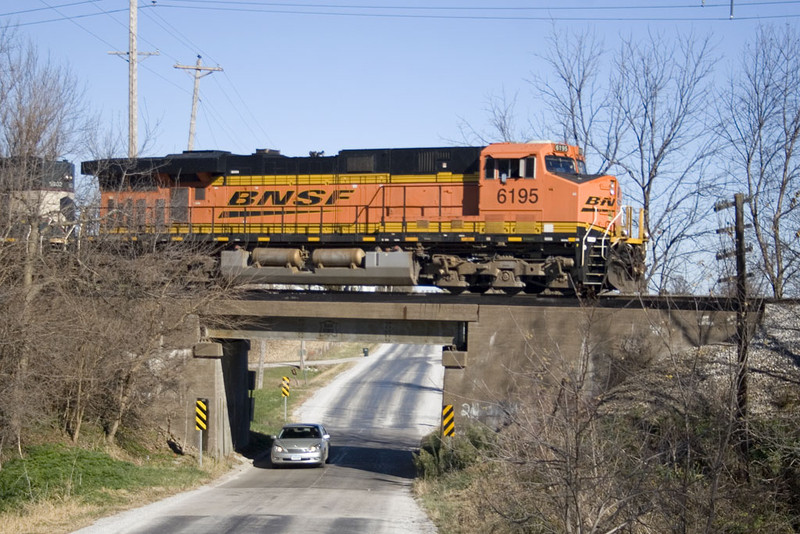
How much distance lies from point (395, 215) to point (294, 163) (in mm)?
3892

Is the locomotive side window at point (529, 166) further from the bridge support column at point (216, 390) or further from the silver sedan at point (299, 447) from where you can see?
the silver sedan at point (299, 447)

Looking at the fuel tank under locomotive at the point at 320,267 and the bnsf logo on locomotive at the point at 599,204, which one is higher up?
the bnsf logo on locomotive at the point at 599,204

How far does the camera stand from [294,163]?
2523cm

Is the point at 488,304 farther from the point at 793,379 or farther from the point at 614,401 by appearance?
the point at 793,379

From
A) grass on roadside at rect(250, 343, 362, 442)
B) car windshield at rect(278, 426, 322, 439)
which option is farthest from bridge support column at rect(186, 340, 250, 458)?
grass on roadside at rect(250, 343, 362, 442)

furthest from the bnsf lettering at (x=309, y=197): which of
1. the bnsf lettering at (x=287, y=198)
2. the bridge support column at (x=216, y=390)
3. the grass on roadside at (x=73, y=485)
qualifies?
the grass on roadside at (x=73, y=485)

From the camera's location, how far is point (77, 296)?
22266mm

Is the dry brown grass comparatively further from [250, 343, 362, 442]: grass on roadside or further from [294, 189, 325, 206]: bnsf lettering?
[250, 343, 362, 442]: grass on roadside

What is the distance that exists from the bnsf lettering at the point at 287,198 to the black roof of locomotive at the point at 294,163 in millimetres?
643

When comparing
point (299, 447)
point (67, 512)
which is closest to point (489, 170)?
point (299, 447)

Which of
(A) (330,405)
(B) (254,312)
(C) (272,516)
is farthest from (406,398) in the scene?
(C) (272,516)

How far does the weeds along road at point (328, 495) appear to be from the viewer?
13.9 metres

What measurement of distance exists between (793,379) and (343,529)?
31.1 feet

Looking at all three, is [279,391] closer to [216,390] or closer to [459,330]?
[216,390]
